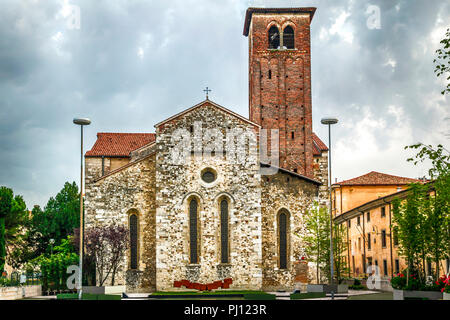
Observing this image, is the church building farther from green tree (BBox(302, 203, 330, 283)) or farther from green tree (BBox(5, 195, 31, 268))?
green tree (BBox(5, 195, 31, 268))

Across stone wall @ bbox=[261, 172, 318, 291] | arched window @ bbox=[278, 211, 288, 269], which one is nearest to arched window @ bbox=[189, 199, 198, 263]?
stone wall @ bbox=[261, 172, 318, 291]

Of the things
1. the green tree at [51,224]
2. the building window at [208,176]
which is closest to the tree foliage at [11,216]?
the green tree at [51,224]

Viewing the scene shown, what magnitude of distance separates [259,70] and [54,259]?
77.3 feet

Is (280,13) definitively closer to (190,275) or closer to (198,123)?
(198,123)

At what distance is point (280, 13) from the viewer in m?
48.9

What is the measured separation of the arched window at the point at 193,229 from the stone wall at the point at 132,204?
2934 millimetres

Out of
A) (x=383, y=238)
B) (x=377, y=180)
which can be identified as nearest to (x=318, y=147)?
(x=383, y=238)

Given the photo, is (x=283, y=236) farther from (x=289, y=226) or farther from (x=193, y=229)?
(x=193, y=229)

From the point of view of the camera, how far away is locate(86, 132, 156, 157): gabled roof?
4938 cm

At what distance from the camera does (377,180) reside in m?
62.0

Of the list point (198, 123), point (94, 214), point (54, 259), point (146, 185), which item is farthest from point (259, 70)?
point (54, 259)

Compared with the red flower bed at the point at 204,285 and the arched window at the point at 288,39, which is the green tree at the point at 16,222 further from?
the arched window at the point at 288,39

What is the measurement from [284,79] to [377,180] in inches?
846
